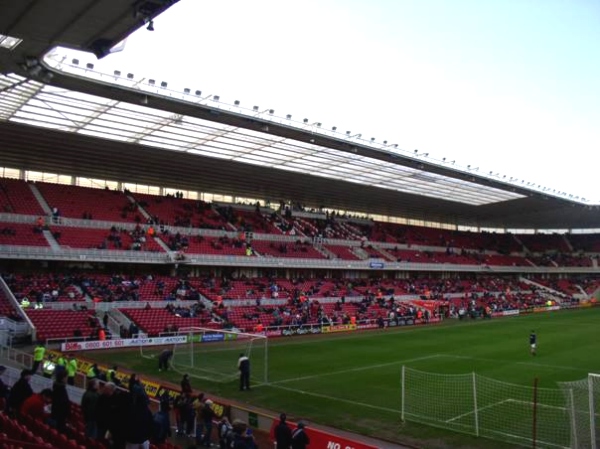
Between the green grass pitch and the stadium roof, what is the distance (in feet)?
40.0

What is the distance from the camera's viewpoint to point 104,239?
39.0 meters

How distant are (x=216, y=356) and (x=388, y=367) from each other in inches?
317

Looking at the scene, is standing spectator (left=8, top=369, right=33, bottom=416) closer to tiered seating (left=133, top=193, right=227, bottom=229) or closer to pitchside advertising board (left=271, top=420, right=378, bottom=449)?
pitchside advertising board (left=271, top=420, right=378, bottom=449)

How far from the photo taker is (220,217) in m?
51.2

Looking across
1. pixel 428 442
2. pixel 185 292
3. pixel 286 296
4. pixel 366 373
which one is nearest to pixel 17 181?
pixel 185 292

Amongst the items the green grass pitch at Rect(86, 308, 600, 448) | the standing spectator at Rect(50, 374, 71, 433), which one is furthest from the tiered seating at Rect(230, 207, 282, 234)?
the standing spectator at Rect(50, 374, 71, 433)

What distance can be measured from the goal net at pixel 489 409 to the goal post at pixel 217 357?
646 centimetres

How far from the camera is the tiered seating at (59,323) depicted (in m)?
28.8

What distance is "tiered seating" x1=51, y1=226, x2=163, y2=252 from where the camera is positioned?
37.0 m

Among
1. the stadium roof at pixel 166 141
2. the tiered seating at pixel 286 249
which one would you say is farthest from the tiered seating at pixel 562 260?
the tiered seating at pixel 286 249

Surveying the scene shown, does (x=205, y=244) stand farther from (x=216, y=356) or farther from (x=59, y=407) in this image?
(x=59, y=407)

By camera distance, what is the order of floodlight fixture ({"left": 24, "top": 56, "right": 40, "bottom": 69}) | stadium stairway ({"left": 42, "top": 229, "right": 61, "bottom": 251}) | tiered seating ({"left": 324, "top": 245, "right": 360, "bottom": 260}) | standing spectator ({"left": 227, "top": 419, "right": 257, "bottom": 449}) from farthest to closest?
tiered seating ({"left": 324, "top": 245, "right": 360, "bottom": 260}) < stadium stairway ({"left": 42, "top": 229, "right": 61, "bottom": 251}) < floodlight fixture ({"left": 24, "top": 56, "right": 40, "bottom": 69}) < standing spectator ({"left": 227, "top": 419, "right": 257, "bottom": 449})

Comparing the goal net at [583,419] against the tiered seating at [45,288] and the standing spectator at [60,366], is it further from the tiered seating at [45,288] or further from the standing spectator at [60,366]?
the tiered seating at [45,288]

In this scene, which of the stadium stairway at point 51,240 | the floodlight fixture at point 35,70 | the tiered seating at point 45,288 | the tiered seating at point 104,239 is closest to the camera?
the floodlight fixture at point 35,70
